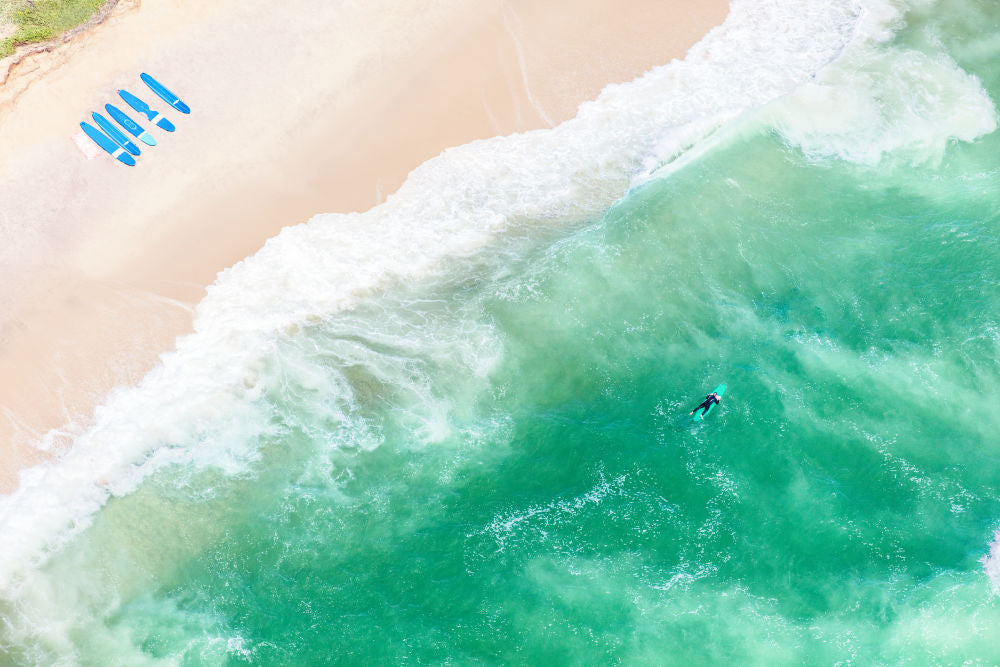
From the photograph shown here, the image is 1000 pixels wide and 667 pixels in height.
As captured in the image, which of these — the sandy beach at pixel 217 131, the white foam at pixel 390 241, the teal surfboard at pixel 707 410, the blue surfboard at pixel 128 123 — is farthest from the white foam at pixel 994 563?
the blue surfboard at pixel 128 123

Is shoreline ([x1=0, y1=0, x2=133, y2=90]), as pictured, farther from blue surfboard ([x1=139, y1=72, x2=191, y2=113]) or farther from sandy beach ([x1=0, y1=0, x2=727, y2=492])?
blue surfboard ([x1=139, y1=72, x2=191, y2=113])

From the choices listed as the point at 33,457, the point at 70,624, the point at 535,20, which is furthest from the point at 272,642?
the point at 535,20

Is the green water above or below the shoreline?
below

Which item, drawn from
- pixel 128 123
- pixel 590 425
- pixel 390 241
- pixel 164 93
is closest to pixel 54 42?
Answer: pixel 128 123

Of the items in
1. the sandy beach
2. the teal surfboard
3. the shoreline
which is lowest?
the teal surfboard

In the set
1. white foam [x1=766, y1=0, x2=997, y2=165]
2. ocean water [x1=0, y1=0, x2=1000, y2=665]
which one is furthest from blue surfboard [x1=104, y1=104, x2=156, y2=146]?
white foam [x1=766, y1=0, x2=997, y2=165]

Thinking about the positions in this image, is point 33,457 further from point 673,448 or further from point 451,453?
point 673,448

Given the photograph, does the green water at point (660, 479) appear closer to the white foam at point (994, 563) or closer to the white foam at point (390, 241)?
the white foam at point (994, 563)
